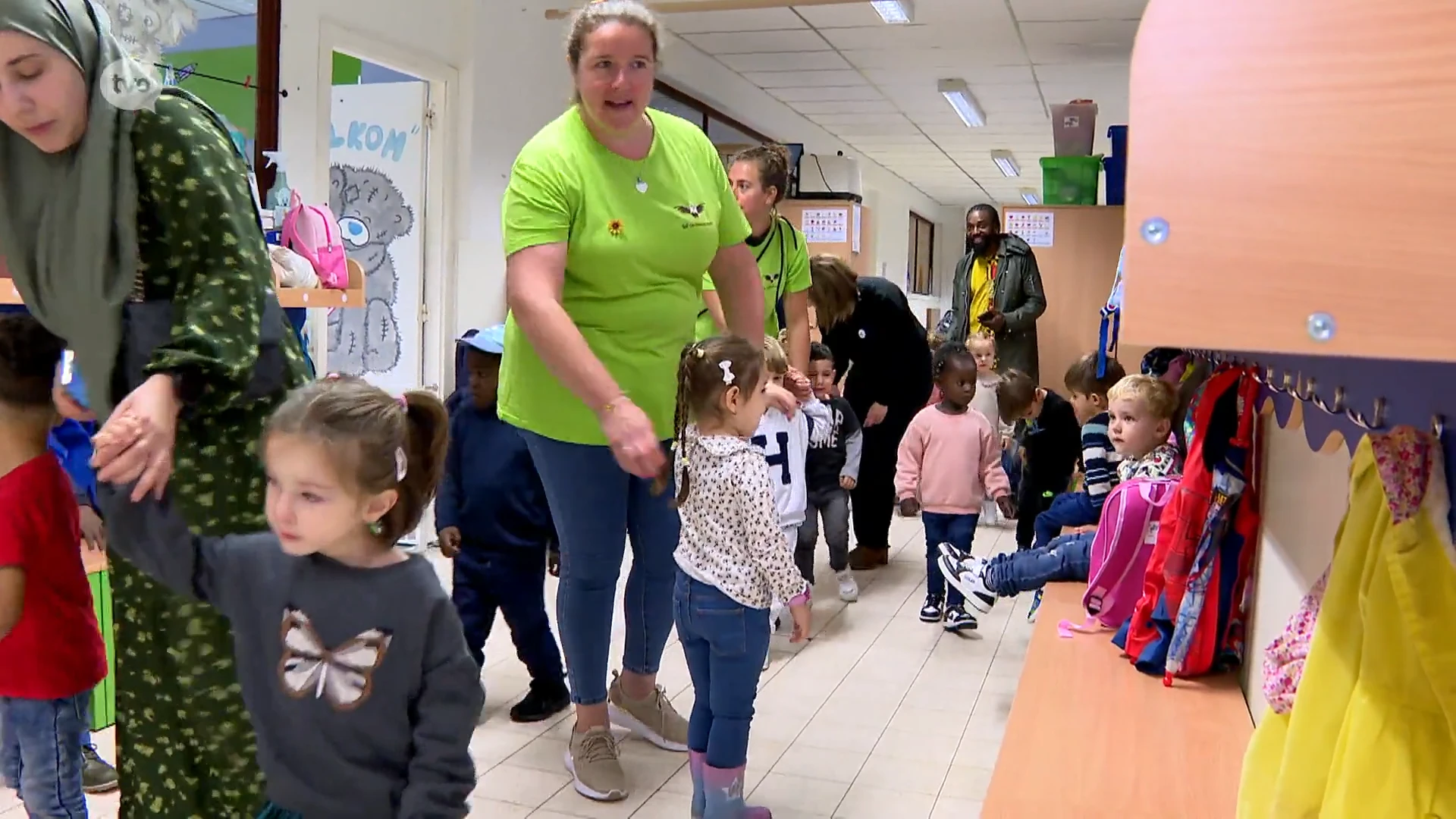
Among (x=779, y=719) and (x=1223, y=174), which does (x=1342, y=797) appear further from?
(x=779, y=719)

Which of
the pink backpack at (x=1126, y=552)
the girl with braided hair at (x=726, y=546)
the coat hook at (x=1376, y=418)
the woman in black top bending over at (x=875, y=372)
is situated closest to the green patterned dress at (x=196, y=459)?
the girl with braided hair at (x=726, y=546)

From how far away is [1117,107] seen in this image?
29.7 ft

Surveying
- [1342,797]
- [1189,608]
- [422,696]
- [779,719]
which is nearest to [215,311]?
[422,696]

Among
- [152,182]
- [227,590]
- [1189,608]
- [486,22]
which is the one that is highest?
[486,22]

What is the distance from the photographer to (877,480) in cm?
497

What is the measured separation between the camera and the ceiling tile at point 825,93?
8.95 metres

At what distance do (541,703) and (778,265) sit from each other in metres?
1.54

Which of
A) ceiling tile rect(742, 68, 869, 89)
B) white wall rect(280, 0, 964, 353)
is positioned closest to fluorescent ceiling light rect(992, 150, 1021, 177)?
ceiling tile rect(742, 68, 869, 89)

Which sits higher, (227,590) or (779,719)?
(227,590)

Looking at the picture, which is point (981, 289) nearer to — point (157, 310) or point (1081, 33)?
point (1081, 33)

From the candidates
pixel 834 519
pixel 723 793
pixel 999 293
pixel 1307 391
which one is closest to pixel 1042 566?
pixel 723 793

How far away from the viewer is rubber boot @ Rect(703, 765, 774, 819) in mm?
2238

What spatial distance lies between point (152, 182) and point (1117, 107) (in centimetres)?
875

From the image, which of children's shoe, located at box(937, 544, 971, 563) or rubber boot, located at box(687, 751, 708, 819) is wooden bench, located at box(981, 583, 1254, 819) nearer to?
rubber boot, located at box(687, 751, 708, 819)
